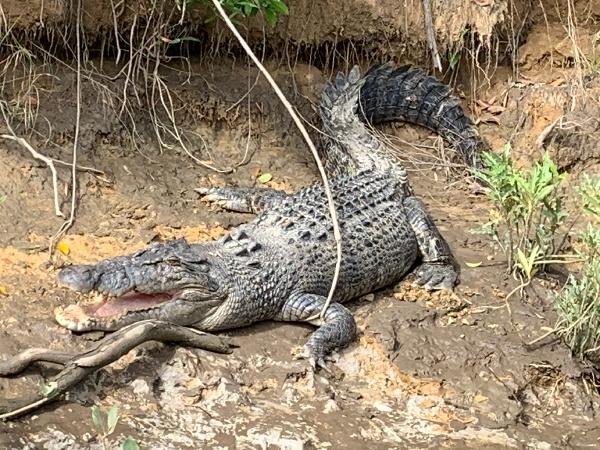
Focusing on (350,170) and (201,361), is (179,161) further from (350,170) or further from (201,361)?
(201,361)

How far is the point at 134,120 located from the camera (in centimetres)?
591

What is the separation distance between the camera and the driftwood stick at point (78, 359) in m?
3.64

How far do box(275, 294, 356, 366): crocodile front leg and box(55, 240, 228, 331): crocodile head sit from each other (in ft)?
1.37

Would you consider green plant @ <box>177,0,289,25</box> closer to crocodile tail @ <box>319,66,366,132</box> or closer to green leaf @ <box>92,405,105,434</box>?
crocodile tail @ <box>319,66,366,132</box>

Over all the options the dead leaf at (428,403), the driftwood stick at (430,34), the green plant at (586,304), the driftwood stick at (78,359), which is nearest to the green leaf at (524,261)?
the green plant at (586,304)

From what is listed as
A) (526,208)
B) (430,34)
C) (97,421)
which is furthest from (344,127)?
(97,421)

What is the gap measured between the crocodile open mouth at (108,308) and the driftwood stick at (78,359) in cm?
21

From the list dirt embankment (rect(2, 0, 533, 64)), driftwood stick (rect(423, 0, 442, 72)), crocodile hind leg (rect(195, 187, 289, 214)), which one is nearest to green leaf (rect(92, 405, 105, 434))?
crocodile hind leg (rect(195, 187, 289, 214))

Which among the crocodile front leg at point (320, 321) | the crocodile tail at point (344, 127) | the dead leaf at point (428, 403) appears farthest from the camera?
the crocodile tail at point (344, 127)

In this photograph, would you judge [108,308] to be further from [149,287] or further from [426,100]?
[426,100]

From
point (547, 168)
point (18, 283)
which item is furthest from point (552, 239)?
point (18, 283)

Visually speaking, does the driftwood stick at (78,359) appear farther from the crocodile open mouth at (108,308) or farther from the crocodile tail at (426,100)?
the crocodile tail at (426,100)

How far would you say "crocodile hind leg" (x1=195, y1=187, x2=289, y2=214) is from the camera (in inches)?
229

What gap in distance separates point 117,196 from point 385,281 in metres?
1.71
